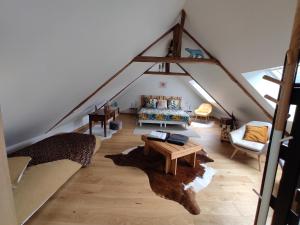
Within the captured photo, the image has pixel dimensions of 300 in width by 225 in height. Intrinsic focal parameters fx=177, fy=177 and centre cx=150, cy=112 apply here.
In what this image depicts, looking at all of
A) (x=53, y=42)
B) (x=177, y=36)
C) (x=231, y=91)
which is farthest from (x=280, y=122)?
(x=231, y=91)

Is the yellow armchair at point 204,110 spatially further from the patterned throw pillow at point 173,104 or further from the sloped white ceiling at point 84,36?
the sloped white ceiling at point 84,36

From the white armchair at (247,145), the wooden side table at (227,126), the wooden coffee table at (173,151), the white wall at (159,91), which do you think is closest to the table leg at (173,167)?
the wooden coffee table at (173,151)

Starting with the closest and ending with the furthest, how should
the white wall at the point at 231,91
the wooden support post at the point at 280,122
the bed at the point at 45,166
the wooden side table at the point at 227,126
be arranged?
the wooden support post at the point at 280,122
the bed at the point at 45,166
the white wall at the point at 231,91
the wooden side table at the point at 227,126

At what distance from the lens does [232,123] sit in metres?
4.47

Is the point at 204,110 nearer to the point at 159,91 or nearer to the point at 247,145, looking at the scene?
the point at 159,91

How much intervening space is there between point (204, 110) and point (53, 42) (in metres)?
5.47

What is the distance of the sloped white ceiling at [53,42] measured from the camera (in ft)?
2.84

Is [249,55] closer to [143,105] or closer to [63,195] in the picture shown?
[63,195]

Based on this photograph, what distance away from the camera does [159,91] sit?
21.3 feet

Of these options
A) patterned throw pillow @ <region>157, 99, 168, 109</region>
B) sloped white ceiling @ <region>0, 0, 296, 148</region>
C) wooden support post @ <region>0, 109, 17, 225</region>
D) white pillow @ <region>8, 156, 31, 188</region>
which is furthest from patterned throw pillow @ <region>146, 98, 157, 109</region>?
wooden support post @ <region>0, 109, 17, 225</region>

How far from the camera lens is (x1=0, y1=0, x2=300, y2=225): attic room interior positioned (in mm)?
849

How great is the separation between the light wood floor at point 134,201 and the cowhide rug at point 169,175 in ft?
0.30

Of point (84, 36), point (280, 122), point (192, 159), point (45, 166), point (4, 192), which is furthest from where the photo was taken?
point (192, 159)

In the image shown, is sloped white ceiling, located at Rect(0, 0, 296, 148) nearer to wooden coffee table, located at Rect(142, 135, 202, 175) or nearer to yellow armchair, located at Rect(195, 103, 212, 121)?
wooden coffee table, located at Rect(142, 135, 202, 175)
